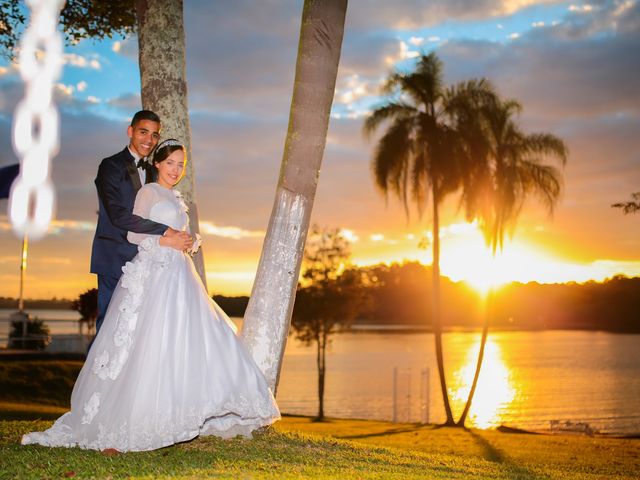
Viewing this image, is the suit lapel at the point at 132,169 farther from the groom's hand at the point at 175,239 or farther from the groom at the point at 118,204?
the groom's hand at the point at 175,239

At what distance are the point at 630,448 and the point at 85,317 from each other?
20.8 m

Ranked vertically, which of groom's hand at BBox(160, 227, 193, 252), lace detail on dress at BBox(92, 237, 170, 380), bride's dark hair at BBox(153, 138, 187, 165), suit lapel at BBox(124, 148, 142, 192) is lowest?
lace detail on dress at BBox(92, 237, 170, 380)

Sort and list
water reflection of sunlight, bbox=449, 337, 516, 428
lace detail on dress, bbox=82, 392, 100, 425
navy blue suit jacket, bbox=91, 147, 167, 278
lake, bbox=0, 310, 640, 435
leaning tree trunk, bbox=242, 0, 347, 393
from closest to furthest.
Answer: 1. lace detail on dress, bbox=82, 392, 100, 425
2. navy blue suit jacket, bbox=91, 147, 167, 278
3. leaning tree trunk, bbox=242, 0, 347, 393
4. lake, bbox=0, 310, 640, 435
5. water reflection of sunlight, bbox=449, 337, 516, 428

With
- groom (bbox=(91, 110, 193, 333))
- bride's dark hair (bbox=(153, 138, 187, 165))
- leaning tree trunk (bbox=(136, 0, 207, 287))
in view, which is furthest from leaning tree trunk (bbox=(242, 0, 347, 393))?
bride's dark hair (bbox=(153, 138, 187, 165))

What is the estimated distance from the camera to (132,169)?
5.96 metres

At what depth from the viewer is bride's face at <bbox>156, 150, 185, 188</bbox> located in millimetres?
5945

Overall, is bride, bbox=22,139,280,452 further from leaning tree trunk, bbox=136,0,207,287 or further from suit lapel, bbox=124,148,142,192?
leaning tree trunk, bbox=136,0,207,287

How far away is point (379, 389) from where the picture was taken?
165 ft

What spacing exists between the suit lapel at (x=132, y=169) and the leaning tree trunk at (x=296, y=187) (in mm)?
1425

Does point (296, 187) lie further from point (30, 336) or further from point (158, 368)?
point (30, 336)

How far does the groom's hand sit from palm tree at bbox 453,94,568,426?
2167 centimetres

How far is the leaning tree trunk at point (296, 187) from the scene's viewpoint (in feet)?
21.8

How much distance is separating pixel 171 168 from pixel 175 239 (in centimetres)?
66

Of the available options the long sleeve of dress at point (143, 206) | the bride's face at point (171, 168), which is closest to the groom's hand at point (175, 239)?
the long sleeve of dress at point (143, 206)
